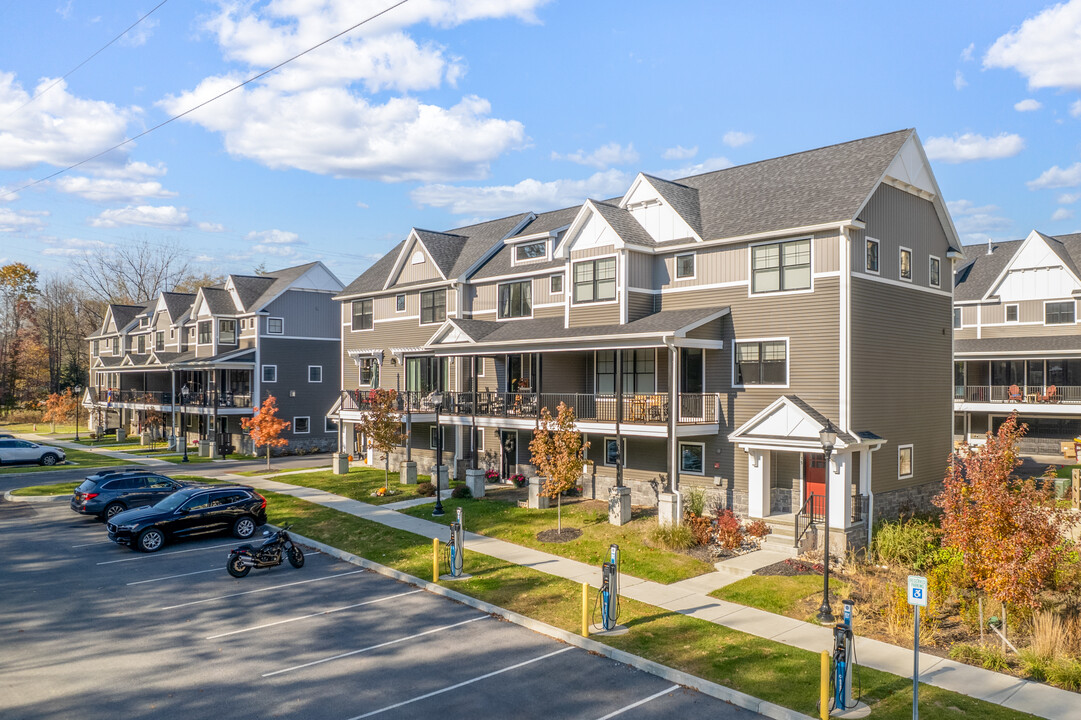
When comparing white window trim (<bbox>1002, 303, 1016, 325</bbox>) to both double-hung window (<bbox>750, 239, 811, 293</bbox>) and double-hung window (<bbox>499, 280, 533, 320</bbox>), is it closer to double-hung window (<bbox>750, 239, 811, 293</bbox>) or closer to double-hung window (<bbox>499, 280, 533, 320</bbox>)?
double-hung window (<bbox>750, 239, 811, 293</bbox>)

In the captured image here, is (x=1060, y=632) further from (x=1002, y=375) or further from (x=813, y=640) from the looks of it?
(x=1002, y=375)

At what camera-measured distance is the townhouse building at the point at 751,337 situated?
2300 cm

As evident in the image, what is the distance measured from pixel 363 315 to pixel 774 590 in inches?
1182

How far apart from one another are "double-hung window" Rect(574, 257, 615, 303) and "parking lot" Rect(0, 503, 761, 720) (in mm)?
13629

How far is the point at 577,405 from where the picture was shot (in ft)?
89.4

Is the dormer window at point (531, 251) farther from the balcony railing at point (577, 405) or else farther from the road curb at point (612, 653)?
the road curb at point (612, 653)

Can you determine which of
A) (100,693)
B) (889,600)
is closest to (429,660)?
(100,693)

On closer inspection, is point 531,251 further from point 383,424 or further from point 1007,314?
point 1007,314

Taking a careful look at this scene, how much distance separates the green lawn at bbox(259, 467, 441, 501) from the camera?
29.7 meters

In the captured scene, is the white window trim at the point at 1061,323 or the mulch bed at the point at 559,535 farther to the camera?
the white window trim at the point at 1061,323

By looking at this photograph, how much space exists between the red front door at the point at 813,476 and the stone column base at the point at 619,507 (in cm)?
564

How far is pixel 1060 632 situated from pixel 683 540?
30.9 feet

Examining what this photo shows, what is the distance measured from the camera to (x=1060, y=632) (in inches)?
534

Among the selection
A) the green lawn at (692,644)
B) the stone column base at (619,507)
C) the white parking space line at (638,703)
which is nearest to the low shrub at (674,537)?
the stone column base at (619,507)
